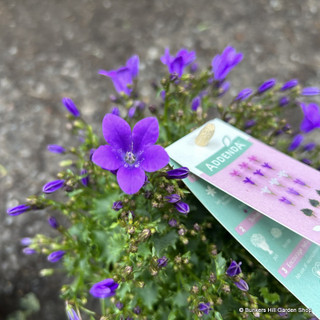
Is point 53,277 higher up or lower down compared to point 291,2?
lower down

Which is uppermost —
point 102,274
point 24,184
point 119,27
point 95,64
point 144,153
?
point 144,153

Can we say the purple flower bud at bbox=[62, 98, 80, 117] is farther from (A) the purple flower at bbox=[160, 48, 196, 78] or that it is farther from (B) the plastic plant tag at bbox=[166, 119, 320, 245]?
(B) the plastic plant tag at bbox=[166, 119, 320, 245]

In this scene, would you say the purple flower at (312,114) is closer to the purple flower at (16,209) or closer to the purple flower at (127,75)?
the purple flower at (127,75)

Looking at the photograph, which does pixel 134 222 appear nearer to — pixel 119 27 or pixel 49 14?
pixel 119 27

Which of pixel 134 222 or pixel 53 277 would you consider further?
pixel 53 277

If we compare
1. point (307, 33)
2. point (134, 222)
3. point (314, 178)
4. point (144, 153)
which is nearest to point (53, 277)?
point (134, 222)

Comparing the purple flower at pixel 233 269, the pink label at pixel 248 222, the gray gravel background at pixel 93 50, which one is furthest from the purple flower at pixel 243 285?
the gray gravel background at pixel 93 50

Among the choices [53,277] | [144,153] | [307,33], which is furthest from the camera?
[307,33]

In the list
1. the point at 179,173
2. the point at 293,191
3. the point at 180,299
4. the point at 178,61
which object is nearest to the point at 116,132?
the point at 179,173
